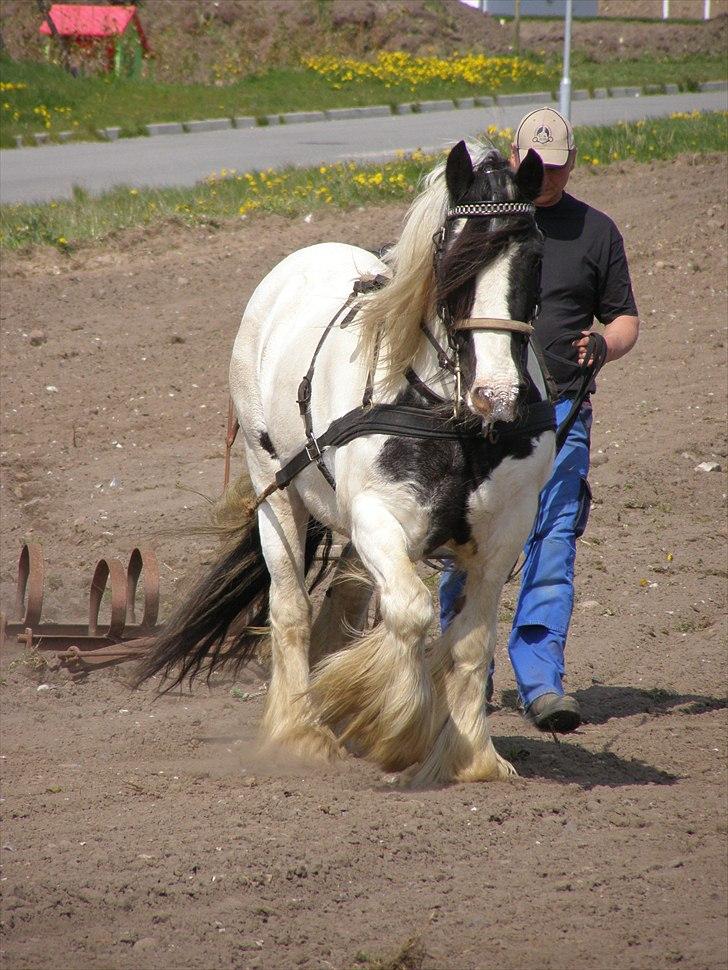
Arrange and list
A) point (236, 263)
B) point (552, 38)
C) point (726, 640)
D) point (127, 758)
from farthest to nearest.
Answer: point (552, 38)
point (236, 263)
point (726, 640)
point (127, 758)

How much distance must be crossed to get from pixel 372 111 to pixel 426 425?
56.5 ft

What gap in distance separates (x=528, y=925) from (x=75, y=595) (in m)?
3.50

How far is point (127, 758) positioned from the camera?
4.61 metres

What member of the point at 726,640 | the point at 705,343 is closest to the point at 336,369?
the point at 726,640

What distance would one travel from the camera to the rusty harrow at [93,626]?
552 cm

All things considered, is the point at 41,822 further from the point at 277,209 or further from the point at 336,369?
the point at 277,209

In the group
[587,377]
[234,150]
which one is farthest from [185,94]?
[587,377]

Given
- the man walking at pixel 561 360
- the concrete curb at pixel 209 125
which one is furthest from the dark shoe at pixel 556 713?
the concrete curb at pixel 209 125

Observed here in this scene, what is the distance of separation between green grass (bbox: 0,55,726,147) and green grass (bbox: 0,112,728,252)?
5.39 metres

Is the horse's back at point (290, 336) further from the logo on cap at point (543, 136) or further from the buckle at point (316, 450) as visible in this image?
the logo on cap at point (543, 136)

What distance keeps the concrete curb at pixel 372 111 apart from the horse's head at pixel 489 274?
44.7 ft

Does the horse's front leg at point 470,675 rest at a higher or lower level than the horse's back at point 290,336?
lower

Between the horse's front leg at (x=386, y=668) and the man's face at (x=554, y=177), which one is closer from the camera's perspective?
the horse's front leg at (x=386, y=668)

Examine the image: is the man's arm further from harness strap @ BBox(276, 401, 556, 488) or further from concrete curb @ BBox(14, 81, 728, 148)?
concrete curb @ BBox(14, 81, 728, 148)
